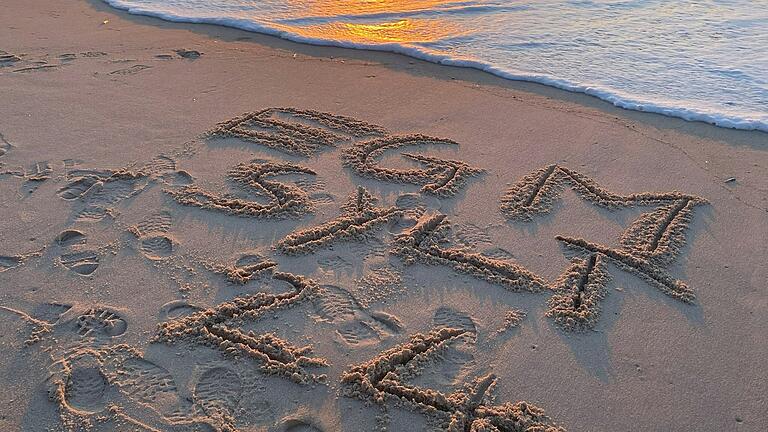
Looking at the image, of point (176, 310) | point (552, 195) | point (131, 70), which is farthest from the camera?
point (131, 70)

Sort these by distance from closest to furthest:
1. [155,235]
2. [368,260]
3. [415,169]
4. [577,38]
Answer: [368,260]
[155,235]
[415,169]
[577,38]

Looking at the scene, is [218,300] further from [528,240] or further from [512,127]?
[512,127]

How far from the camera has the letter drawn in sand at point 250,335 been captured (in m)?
2.49

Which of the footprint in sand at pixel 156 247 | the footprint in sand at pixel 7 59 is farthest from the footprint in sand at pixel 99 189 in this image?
the footprint in sand at pixel 7 59

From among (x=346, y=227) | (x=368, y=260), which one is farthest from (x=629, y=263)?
(x=346, y=227)

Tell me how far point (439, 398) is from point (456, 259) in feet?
2.88

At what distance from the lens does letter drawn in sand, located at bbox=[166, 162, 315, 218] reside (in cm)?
339

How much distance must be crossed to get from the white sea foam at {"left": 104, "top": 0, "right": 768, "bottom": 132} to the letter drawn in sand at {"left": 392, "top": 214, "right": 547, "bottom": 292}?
7.92 ft

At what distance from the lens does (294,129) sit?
4.24 m

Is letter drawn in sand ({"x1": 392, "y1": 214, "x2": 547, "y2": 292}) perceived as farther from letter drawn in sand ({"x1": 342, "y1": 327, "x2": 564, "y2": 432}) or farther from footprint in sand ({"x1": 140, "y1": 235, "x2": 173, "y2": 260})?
footprint in sand ({"x1": 140, "y1": 235, "x2": 173, "y2": 260})

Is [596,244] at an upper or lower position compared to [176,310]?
upper

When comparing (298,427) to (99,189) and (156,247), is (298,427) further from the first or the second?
(99,189)

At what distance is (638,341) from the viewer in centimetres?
272

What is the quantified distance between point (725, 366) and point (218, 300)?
210 cm
